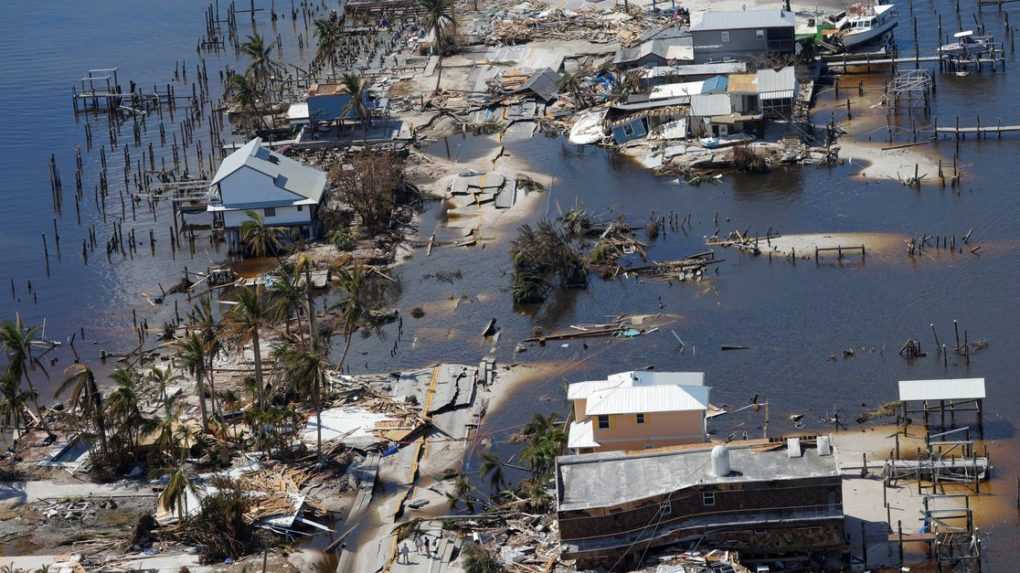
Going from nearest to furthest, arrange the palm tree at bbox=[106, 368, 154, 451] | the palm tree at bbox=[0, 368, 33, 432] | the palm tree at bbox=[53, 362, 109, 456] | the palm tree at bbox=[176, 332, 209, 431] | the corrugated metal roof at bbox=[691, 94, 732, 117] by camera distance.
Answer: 1. the palm tree at bbox=[106, 368, 154, 451]
2. the palm tree at bbox=[53, 362, 109, 456]
3. the palm tree at bbox=[176, 332, 209, 431]
4. the palm tree at bbox=[0, 368, 33, 432]
5. the corrugated metal roof at bbox=[691, 94, 732, 117]

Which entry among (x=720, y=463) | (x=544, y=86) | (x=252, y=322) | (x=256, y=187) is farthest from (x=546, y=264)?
(x=544, y=86)

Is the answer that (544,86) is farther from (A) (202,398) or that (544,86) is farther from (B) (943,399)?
(B) (943,399)

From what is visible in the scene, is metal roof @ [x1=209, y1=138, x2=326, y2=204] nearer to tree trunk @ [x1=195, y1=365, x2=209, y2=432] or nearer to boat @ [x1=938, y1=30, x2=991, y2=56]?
tree trunk @ [x1=195, y1=365, x2=209, y2=432]

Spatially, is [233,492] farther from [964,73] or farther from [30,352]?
[964,73]

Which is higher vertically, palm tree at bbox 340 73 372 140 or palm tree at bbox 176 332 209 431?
palm tree at bbox 340 73 372 140

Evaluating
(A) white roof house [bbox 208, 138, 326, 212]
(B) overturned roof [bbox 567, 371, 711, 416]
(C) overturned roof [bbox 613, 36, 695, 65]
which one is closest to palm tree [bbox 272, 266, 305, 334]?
(A) white roof house [bbox 208, 138, 326, 212]

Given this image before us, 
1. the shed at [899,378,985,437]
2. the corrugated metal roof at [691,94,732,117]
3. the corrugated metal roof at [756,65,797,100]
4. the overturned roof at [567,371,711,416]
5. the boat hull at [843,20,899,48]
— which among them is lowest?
the shed at [899,378,985,437]

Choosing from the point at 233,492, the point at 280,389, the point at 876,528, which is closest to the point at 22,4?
the point at 280,389
